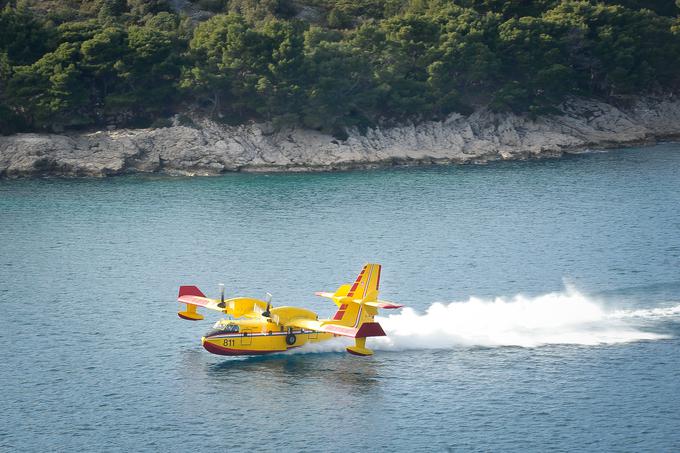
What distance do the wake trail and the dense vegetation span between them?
76.2 m

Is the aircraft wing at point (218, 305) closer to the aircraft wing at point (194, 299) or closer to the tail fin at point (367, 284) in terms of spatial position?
the aircraft wing at point (194, 299)

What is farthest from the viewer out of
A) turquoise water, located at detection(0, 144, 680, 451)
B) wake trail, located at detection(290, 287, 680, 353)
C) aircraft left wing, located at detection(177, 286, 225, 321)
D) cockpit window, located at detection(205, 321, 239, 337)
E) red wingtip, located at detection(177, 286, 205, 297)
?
red wingtip, located at detection(177, 286, 205, 297)

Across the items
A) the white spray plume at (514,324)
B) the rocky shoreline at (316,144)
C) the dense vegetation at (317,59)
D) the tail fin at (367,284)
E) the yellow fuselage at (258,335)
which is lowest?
the yellow fuselage at (258,335)

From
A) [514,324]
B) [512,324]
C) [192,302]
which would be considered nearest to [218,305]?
[192,302]

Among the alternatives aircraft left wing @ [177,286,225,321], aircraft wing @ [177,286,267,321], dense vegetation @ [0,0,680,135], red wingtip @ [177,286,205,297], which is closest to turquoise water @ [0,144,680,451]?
aircraft left wing @ [177,286,225,321]

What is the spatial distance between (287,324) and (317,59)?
87720mm

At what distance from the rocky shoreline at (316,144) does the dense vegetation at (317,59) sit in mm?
3079

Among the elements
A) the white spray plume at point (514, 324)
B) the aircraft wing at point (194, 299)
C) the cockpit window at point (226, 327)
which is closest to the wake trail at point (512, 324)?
the white spray plume at point (514, 324)

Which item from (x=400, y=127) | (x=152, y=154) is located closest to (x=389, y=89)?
(x=400, y=127)

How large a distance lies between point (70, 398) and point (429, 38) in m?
111

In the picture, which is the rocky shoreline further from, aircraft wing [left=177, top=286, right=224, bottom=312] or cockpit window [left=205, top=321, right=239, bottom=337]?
cockpit window [left=205, top=321, right=239, bottom=337]

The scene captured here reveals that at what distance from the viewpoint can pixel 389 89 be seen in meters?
165

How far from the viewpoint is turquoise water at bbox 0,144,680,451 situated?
69.0m

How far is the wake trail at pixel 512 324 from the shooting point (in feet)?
270
